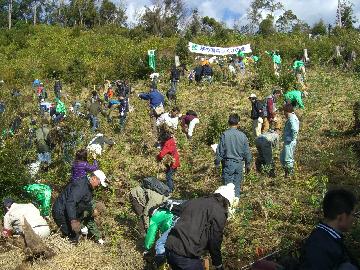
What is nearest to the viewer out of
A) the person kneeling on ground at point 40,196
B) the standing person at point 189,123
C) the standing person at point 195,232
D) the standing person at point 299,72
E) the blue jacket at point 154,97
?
the standing person at point 195,232

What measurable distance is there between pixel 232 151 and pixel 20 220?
10.1 ft

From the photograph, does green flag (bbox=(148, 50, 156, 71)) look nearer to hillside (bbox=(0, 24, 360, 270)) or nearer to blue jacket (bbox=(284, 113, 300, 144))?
hillside (bbox=(0, 24, 360, 270))

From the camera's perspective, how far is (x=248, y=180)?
8.34m

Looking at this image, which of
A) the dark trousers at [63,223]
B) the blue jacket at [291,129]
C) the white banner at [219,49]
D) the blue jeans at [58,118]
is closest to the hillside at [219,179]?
the dark trousers at [63,223]

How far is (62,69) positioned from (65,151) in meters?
17.1

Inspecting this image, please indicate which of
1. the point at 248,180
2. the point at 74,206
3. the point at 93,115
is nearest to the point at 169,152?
the point at 248,180

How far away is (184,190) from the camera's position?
28.3 feet

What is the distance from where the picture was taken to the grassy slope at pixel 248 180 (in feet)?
19.9

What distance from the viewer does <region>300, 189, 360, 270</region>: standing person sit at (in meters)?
2.60

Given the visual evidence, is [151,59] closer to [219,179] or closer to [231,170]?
[219,179]

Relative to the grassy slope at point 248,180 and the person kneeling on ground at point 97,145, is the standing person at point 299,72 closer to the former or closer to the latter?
the grassy slope at point 248,180

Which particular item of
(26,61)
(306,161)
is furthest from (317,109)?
(26,61)

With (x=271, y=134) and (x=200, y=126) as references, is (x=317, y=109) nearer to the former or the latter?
(x=200, y=126)

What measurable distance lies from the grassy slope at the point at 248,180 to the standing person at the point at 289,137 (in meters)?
0.25
